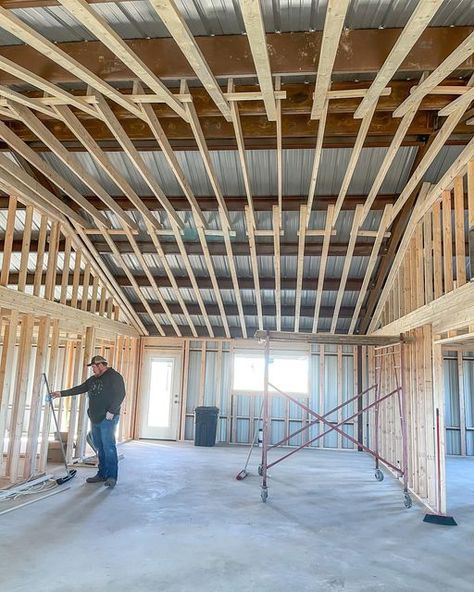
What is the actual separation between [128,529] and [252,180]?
4.78 m

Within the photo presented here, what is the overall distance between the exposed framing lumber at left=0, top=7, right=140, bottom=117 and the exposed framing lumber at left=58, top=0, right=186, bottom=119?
294mm

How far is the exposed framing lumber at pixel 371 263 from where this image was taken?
673 cm

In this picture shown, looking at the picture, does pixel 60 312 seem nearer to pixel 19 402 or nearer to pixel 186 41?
pixel 19 402

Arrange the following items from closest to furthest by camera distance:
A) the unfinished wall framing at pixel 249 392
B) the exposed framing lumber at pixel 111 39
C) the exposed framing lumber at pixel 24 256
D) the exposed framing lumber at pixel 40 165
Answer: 1. the exposed framing lumber at pixel 111 39
2. the exposed framing lumber at pixel 40 165
3. the exposed framing lumber at pixel 24 256
4. the unfinished wall framing at pixel 249 392

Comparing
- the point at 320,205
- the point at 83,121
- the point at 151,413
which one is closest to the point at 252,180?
the point at 320,205

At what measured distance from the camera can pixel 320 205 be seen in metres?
6.80

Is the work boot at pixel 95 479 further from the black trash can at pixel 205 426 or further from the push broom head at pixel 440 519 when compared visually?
the push broom head at pixel 440 519

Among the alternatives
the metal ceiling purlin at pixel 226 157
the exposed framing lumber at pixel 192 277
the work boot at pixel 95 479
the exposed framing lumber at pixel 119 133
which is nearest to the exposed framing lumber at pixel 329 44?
the metal ceiling purlin at pixel 226 157

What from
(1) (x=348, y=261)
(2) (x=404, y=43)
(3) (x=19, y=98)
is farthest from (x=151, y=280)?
(2) (x=404, y=43)

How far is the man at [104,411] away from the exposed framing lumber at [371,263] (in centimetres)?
448

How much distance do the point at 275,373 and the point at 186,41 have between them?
8.50 meters

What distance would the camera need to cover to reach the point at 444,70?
345 centimetres

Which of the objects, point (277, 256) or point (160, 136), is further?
point (277, 256)

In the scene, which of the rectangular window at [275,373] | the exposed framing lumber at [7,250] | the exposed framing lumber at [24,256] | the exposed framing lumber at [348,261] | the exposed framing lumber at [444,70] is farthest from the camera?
the rectangular window at [275,373]
